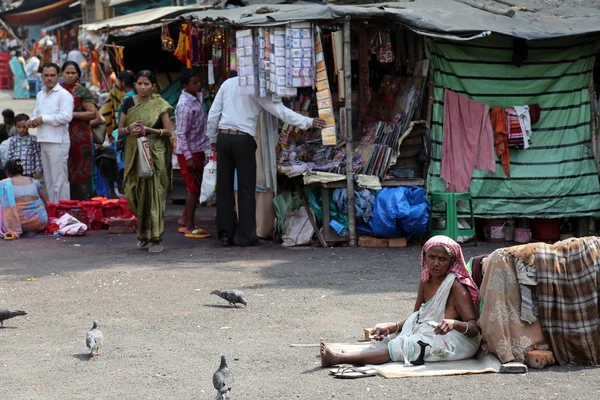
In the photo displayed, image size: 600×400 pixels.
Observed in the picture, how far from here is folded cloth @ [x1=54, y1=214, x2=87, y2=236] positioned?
40.3ft

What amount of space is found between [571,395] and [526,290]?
2.56 feet

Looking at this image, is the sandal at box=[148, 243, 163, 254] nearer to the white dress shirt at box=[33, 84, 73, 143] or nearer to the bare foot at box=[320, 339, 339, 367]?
the white dress shirt at box=[33, 84, 73, 143]

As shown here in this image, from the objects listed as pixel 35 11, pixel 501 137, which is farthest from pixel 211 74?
pixel 35 11

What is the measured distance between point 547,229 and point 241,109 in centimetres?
387

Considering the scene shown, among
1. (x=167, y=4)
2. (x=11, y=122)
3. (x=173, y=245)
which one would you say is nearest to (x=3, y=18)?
(x=167, y=4)

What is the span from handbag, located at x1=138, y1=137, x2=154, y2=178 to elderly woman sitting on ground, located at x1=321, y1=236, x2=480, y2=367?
4.78 metres

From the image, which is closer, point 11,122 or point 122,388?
point 122,388

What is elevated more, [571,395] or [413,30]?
[413,30]

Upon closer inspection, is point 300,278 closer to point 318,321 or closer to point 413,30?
point 318,321

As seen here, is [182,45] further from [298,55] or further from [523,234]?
[523,234]

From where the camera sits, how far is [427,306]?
6188mm

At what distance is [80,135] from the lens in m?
13.4

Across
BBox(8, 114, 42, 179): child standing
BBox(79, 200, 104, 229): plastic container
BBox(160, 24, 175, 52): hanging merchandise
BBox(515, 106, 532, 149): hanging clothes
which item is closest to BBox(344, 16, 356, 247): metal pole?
BBox(515, 106, 532, 149): hanging clothes

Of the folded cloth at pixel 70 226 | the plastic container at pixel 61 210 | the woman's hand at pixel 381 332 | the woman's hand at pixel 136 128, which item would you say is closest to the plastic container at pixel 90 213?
the plastic container at pixel 61 210
